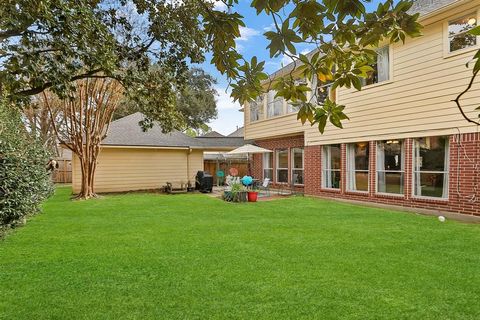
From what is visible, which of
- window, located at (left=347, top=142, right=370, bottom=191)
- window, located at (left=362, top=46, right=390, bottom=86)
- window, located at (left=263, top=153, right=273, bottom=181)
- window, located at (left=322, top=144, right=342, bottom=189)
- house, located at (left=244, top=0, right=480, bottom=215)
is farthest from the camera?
window, located at (left=263, top=153, right=273, bottom=181)

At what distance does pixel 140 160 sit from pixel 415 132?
14.1 metres

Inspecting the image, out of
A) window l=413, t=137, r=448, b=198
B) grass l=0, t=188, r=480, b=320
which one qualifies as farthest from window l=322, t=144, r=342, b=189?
grass l=0, t=188, r=480, b=320

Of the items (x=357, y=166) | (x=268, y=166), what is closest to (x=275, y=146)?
(x=268, y=166)

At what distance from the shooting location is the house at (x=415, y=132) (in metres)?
8.86

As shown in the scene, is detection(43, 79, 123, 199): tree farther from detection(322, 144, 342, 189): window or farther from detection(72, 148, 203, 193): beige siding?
detection(322, 144, 342, 189): window

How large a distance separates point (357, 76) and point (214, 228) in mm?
6605

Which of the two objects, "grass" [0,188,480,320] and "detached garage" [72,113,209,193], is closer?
"grass" [0,188,480,320]

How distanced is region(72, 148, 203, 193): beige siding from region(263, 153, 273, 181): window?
173 inches

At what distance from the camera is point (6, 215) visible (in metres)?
7.39

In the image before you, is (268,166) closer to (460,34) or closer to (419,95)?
(419,95)

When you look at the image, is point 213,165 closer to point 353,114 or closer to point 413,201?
point 353,114

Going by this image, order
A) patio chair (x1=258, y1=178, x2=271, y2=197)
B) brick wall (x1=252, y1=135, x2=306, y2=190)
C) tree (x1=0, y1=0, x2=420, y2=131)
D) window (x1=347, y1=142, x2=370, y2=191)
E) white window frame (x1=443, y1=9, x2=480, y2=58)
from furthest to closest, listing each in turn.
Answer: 1. patio chair (x1=258, y1=178, x2=271, y2=197)
2. brick wall (x1=252, y1=135, x2=306, y2=190)
3. window (x1=347, y1=142, x2=370, y2=191)
4. white window frame (x1=443, y1=9, x2=480, y2=58)
5. tree (x1=0, y1=0, x2=420, y2=131)

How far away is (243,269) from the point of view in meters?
4.98

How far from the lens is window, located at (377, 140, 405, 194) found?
1077 cm
